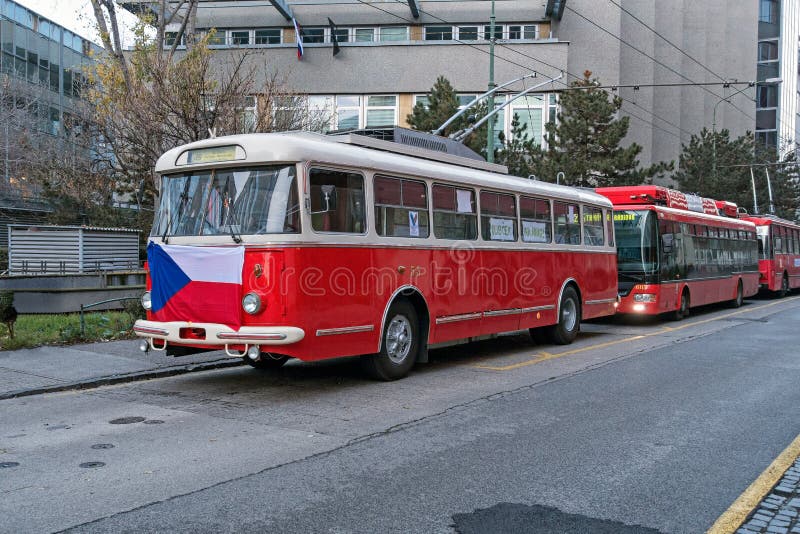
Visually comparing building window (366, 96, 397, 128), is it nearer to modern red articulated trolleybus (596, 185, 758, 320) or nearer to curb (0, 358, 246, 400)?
modern red articulated trolleybus (596, 185, 758, 320)

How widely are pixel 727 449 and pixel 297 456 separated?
3.73m

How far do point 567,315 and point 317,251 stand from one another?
24.7 feet

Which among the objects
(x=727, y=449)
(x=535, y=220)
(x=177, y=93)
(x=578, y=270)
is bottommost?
(x=727, y=449)

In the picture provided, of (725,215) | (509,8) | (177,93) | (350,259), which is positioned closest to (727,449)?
(350,259)

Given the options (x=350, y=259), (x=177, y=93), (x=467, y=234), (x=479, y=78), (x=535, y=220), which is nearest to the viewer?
(x=350, y=259)

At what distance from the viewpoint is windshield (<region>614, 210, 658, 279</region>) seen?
18.5 meters

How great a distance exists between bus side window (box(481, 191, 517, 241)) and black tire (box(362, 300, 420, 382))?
7.44ft

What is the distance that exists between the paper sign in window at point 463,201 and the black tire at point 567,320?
371cm

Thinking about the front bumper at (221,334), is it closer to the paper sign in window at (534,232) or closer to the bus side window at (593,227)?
the paper sign in window at (534,232)

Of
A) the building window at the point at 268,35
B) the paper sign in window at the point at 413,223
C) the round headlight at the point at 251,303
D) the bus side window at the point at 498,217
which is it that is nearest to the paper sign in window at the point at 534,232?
the bus side window at the point at 498,217

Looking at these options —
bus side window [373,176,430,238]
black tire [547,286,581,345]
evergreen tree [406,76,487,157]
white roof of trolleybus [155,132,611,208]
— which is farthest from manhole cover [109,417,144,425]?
evergreen tree [406,76,487,157]

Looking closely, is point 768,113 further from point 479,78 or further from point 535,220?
point 535,220

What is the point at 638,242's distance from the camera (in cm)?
1861

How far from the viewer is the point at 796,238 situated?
3447cm
